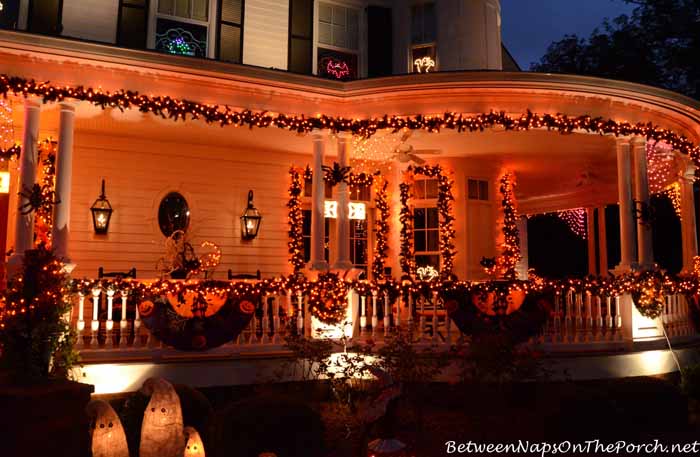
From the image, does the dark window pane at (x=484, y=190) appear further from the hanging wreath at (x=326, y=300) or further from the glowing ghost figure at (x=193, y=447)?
the glowing ghost figure at (x=193, y=447)

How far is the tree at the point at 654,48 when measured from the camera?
84.8 feet

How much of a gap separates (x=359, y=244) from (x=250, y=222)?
259 cm

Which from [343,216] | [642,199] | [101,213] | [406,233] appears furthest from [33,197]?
[642,199]

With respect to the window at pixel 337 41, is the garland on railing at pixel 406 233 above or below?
below

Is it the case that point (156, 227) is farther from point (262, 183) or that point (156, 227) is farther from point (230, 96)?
point (230, 96)

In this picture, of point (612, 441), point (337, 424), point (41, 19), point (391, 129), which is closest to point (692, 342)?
point (612, 441)

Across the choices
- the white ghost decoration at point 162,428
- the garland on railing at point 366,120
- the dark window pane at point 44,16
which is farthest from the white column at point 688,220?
the dark window pane at point 44,16

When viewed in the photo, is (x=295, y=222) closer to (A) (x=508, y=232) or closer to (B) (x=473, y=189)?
(B) (x=473, y=189)

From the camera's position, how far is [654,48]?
27.4 m

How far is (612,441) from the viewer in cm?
623

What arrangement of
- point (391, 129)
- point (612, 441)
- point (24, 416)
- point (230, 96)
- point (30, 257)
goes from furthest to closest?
1. point (391, 129)
2. point (230, 96)
3. point (30, 257)
4. point (612, 441)
5. point (24, 416)

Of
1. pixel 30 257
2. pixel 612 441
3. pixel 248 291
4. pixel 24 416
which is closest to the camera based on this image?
pixel 24 416

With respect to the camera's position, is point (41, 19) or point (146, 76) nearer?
point (146, 76)

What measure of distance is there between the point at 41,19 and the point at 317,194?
5814 mm
